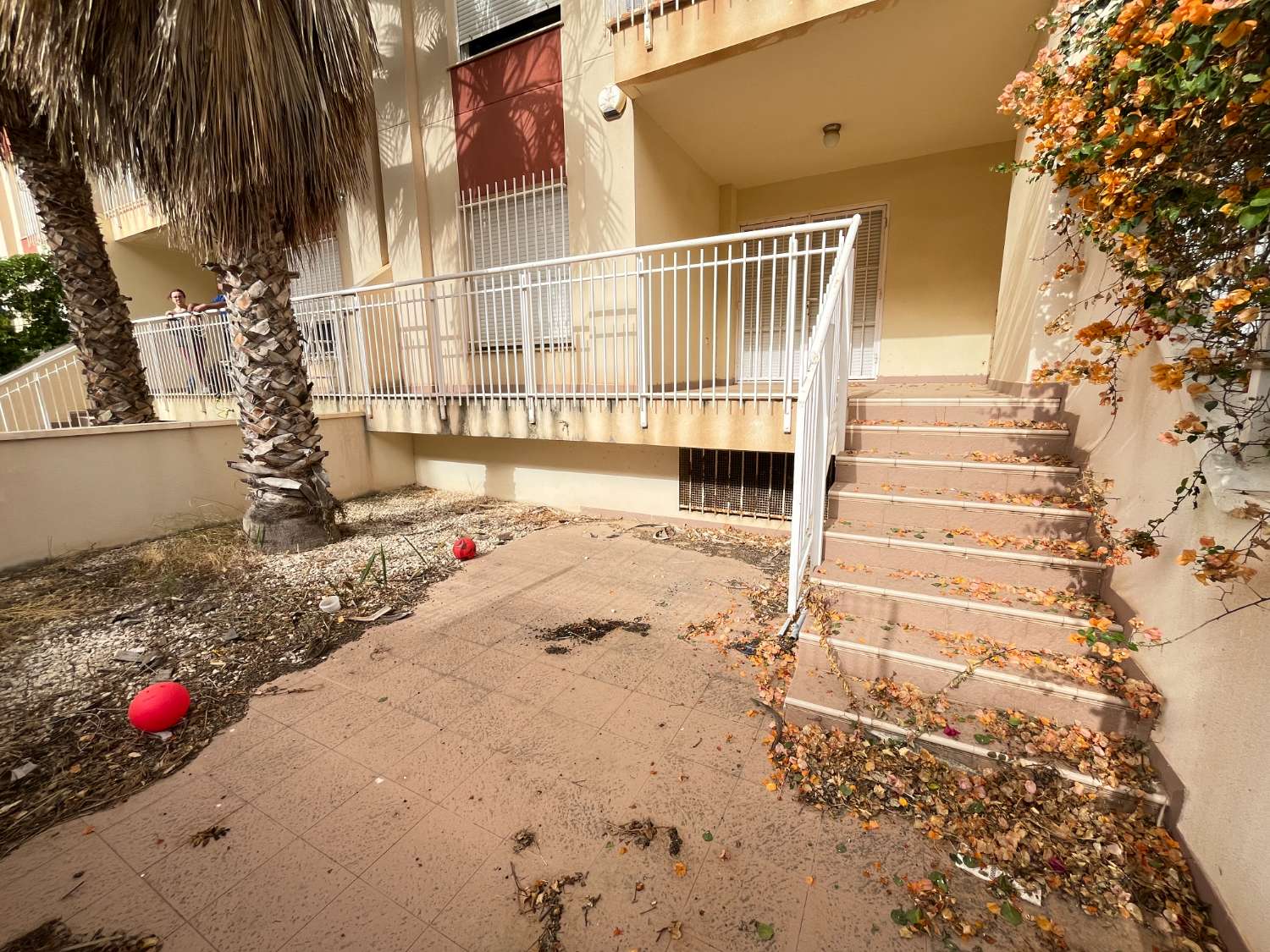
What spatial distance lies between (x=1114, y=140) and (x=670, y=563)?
3735mm

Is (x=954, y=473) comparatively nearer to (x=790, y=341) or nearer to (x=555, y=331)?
(x=790, y=341)

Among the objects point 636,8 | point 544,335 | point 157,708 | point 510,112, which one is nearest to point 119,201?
point 510,112

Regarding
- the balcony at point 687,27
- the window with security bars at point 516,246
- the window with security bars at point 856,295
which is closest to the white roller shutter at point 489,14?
the balcony at point 687,27

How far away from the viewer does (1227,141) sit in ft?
4.07

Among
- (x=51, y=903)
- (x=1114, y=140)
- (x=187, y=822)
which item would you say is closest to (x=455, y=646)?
(x=187, y=822)

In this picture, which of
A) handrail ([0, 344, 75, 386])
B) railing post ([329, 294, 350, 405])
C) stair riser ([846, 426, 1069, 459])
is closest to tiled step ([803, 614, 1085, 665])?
stair riser ([846, 426, 1069, 459])

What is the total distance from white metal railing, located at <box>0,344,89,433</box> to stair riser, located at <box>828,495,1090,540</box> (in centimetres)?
979

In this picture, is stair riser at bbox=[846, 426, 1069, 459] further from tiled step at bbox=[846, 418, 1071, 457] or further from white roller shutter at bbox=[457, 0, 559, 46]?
white roller shutter at bbox=[457, 0, 559, 46]

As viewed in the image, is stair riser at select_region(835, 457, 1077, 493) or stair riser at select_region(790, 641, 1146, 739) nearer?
stair riser at select_region(790, 641, 1146, 739)

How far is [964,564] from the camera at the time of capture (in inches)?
109

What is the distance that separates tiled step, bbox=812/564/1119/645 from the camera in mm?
2311

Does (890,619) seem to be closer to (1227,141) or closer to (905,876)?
(905,876)

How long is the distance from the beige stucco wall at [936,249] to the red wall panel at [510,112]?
360 centimetres

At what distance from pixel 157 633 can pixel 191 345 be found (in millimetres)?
6691
